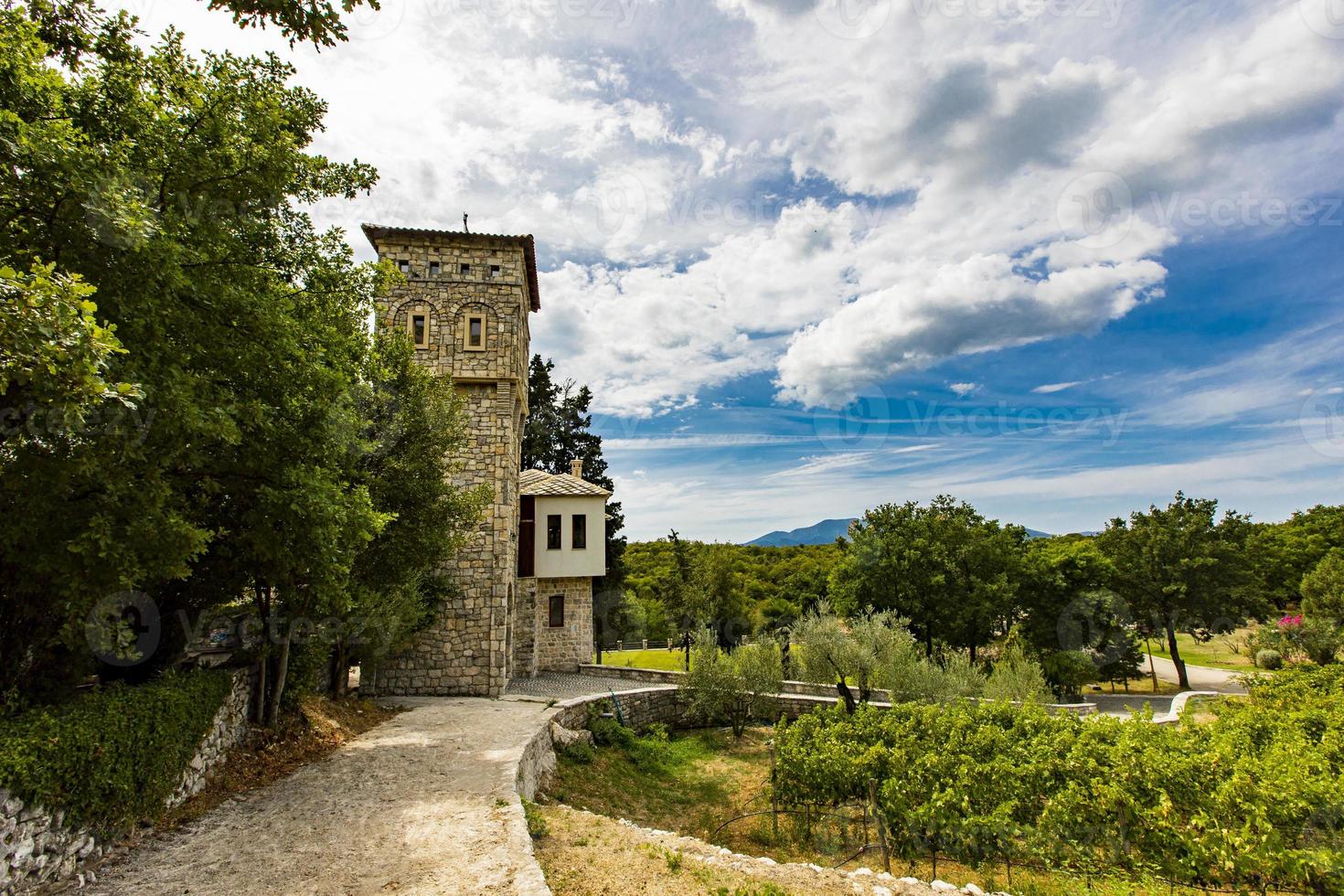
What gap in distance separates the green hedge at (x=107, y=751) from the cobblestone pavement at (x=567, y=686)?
9.99 m

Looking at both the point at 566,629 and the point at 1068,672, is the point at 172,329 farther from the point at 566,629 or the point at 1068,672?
Answer: the point at 1068,672

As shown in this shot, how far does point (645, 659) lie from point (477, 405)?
2038 centimetres

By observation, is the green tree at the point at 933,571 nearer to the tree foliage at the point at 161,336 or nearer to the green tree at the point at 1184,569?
the green tree at the point at 1184,569

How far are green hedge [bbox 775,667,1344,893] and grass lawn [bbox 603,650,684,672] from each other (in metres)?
18.4

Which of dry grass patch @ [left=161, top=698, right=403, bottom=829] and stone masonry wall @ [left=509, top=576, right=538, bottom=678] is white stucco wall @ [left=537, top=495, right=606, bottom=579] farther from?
dry grass patch @ [left=161, top=698, right=403, bottom=829]

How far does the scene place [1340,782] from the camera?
22.7ft

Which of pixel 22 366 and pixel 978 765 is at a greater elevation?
pixel 22 366

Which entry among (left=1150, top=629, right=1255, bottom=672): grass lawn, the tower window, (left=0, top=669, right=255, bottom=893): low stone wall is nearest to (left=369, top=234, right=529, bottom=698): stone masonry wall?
the tower window

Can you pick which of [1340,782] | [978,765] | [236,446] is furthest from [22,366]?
[1340,782]

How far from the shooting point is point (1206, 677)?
103 ft

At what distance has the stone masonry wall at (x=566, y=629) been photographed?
21.9 meters

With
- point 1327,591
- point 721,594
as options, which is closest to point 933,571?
point 721,594

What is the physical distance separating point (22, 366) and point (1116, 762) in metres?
12.5

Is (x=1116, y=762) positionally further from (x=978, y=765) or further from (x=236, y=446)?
(x=236, y=446)
